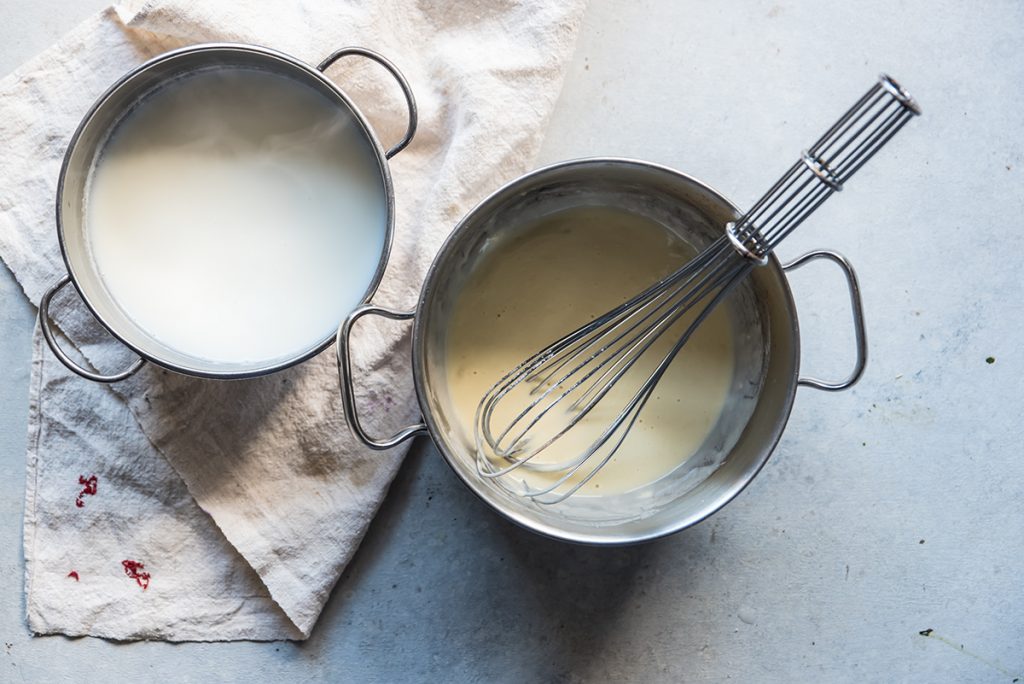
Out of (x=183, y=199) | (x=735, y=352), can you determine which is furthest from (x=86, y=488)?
(x=735, y=352)

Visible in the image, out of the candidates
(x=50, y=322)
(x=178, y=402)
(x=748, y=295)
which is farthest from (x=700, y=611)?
(x=50, y=322)

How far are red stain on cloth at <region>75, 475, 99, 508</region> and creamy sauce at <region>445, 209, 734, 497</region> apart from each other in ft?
1.03

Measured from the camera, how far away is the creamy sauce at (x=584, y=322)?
71 centimetres

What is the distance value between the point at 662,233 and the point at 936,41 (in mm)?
305

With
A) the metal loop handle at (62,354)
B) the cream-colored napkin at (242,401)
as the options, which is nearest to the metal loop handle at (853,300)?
the cream-colored napkin at (242,401)

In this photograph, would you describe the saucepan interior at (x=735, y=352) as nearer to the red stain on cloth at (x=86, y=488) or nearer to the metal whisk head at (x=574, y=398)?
the metal whisk head at (x=574, y=398)

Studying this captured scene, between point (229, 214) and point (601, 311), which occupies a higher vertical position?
point (601, 311)

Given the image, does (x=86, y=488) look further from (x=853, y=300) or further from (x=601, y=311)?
(x=853, y=300)

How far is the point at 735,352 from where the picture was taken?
718mm

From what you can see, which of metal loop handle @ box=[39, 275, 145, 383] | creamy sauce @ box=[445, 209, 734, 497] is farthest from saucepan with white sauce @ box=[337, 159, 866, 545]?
metal loop handle @ box=[39, 275, 145, 383]

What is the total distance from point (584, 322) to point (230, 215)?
29 cm

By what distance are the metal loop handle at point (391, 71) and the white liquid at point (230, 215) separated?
31 millimetres

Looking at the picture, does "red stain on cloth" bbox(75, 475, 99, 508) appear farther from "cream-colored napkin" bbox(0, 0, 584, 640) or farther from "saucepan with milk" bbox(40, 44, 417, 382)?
"saucepan with milk" bbox(40, 44, 417, 382)

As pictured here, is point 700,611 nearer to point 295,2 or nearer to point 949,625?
point 949,625
